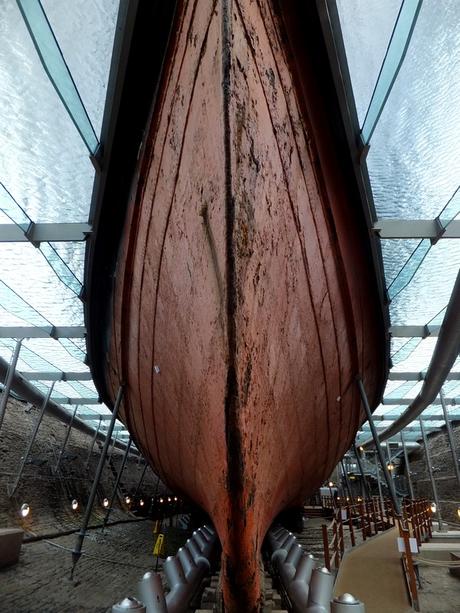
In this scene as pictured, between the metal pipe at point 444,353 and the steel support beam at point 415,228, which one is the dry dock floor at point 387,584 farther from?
the steel support beam at point 415,228

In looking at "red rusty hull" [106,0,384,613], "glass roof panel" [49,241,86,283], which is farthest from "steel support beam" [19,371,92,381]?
"red rusty hull" [106,0,384,613]

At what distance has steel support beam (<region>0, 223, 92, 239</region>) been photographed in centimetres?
463

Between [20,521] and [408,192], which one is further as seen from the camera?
[20,521]

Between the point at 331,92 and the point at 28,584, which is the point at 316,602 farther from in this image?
the point at 28,584

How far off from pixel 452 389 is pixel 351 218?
42.7 feet

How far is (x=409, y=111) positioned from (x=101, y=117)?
2.70 m

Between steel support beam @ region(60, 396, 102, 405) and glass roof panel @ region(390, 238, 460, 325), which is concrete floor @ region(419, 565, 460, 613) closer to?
glass roof panel @ region(390, 238, 460, 325)

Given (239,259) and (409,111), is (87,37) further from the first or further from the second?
(409,111)

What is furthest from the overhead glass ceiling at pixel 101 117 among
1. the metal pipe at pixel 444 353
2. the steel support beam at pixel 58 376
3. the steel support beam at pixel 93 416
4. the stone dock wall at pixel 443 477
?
the stone dock wall at pixel 443 477

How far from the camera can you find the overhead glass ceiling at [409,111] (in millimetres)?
3010

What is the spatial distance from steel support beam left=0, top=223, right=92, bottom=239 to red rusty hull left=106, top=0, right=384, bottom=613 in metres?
0.97

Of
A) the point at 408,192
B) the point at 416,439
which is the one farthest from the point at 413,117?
the point at 416,439

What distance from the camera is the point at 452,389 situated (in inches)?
568

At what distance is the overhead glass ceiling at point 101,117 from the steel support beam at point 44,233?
2 centimetres
